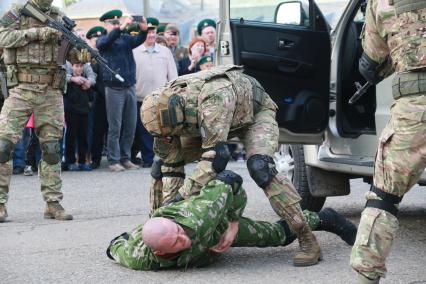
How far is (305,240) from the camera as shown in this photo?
18.1ft

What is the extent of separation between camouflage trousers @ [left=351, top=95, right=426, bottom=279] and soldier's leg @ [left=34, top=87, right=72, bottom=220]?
151 inches

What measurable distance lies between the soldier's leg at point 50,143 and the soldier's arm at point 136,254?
210cm

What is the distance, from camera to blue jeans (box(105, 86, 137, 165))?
11688mm

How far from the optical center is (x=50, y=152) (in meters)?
7.48

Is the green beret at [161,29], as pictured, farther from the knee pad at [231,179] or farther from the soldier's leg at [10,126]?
the knee pad at [231,179]

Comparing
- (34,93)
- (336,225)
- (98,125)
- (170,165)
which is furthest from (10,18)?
(98,125)

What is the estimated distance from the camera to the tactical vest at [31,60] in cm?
741

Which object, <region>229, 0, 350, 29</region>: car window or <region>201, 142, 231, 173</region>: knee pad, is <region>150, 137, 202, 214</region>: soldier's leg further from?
<region>229, 0, 350, 29</region>: car window

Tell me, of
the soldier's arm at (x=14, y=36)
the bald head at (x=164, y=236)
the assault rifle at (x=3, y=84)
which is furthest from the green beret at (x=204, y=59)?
the bald head at (x=164, y=236)

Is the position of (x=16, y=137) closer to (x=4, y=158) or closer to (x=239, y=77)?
(x=4, y=158)

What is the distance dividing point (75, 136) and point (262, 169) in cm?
685

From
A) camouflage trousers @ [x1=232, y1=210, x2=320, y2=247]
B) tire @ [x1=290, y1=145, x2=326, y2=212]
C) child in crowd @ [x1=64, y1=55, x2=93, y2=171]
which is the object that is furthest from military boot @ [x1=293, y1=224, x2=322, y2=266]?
child in crowd @ [x1=64, y1=55, x2=93, y2=171]

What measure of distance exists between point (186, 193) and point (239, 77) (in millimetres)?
816

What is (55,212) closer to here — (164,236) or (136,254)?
(136,254)
